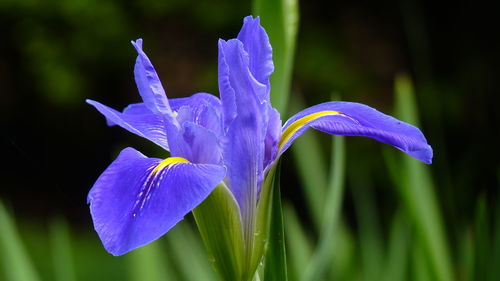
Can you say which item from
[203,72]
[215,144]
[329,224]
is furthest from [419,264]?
[203,72]

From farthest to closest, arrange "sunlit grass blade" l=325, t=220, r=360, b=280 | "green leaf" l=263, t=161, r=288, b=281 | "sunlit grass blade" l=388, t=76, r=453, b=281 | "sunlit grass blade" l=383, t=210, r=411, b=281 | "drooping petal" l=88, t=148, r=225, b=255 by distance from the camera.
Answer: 1. "sunlit grass blade" l=325, t=220, r=360, b=280
2. "sunlit grass blade" l=383, t=210, r=411, b=281
3. "sunlit grass blade" l=388, t=76, r=453, b=281
4. "green leaf" l=263, t=161, r=288, b=281
5. "drooping petal" l=88, t=148, r=225, b=255

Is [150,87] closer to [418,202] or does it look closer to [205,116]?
[205,116]

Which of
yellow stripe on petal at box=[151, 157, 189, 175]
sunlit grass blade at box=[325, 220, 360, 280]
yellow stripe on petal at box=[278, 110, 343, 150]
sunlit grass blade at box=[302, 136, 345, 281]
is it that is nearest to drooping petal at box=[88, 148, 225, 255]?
yellow stripe on petal at box=[151, 157, 189, 175]

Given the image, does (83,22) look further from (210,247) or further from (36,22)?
(210,247)

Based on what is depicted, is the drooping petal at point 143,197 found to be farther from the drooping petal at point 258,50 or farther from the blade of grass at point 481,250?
the blade of grass at point 481,250

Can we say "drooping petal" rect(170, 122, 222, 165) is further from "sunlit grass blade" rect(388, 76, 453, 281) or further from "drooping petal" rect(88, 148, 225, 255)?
"sunlit grass blade" rect(388, 76, 453, 281)

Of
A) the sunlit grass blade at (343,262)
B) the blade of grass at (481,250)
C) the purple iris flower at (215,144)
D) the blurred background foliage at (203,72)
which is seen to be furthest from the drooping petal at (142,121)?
the blurred background foliage at (203,72)

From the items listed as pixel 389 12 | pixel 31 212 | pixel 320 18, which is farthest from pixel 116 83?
pixel 389 12
